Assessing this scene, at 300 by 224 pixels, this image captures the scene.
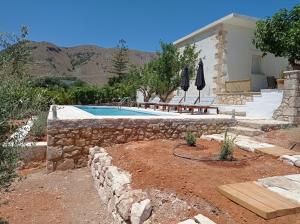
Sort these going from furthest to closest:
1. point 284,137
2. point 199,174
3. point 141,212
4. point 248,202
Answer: point 284,137, point 199,174, point 141,212, point 248,202

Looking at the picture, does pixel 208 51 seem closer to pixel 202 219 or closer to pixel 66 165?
pixel 66 165

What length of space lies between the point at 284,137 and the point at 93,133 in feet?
16.9

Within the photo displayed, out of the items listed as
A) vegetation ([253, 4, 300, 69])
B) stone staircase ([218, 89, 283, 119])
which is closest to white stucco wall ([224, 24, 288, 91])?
vegetation ([253, 4, 300, 69])

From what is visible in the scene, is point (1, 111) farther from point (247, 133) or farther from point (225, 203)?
point (247, 133)

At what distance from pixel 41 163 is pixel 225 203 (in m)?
5.37

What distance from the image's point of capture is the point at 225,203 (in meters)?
3.73

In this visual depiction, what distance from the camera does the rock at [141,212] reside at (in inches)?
145

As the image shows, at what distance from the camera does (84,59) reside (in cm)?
7050

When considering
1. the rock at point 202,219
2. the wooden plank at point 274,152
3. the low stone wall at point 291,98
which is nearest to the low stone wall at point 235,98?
the low stone wall at point 291,98

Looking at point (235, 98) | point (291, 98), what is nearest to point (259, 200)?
point (291, 98)

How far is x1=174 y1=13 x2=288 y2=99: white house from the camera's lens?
17891 millimetres

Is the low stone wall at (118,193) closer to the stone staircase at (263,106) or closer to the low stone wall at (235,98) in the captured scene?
the stone staircase at (263,106)

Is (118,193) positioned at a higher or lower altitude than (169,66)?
lower

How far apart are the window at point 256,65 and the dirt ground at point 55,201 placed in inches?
592
